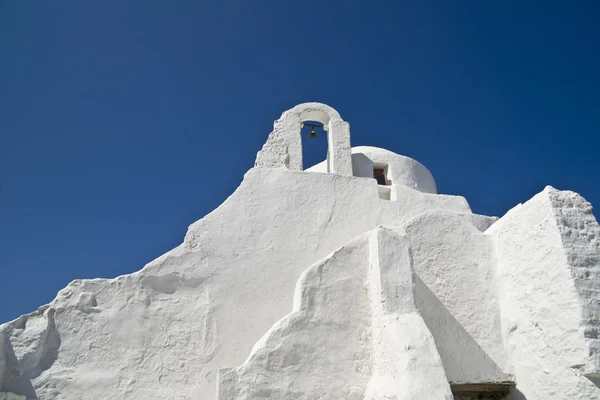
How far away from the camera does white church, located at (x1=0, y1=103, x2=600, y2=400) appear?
6.34 metres

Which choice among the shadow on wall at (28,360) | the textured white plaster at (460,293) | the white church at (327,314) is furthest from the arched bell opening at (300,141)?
the shadow on wall at (28,360)

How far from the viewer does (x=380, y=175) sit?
1150cm

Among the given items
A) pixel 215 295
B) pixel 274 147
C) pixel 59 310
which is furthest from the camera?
pixel 274 147

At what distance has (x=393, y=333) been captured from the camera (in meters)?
6.33

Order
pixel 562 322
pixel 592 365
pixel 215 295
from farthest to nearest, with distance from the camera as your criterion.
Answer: pixel 215 295 → pixel 562 322 → pixel 592 365

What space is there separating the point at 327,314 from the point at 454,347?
6.17 ft

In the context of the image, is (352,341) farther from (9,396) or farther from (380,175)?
(380,175)

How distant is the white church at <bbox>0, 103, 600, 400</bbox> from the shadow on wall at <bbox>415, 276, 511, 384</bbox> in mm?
19

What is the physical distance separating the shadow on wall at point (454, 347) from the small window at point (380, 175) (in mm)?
4061

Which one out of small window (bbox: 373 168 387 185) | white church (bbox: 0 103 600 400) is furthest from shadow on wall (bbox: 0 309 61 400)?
small window (bbox: 373 168 387 185)

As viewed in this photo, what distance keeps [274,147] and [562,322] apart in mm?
5178

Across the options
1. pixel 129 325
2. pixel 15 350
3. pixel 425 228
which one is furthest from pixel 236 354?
pixel 425 228

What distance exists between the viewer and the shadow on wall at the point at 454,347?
721 centimetres

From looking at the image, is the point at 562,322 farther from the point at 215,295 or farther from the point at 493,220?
the point at 215,295
